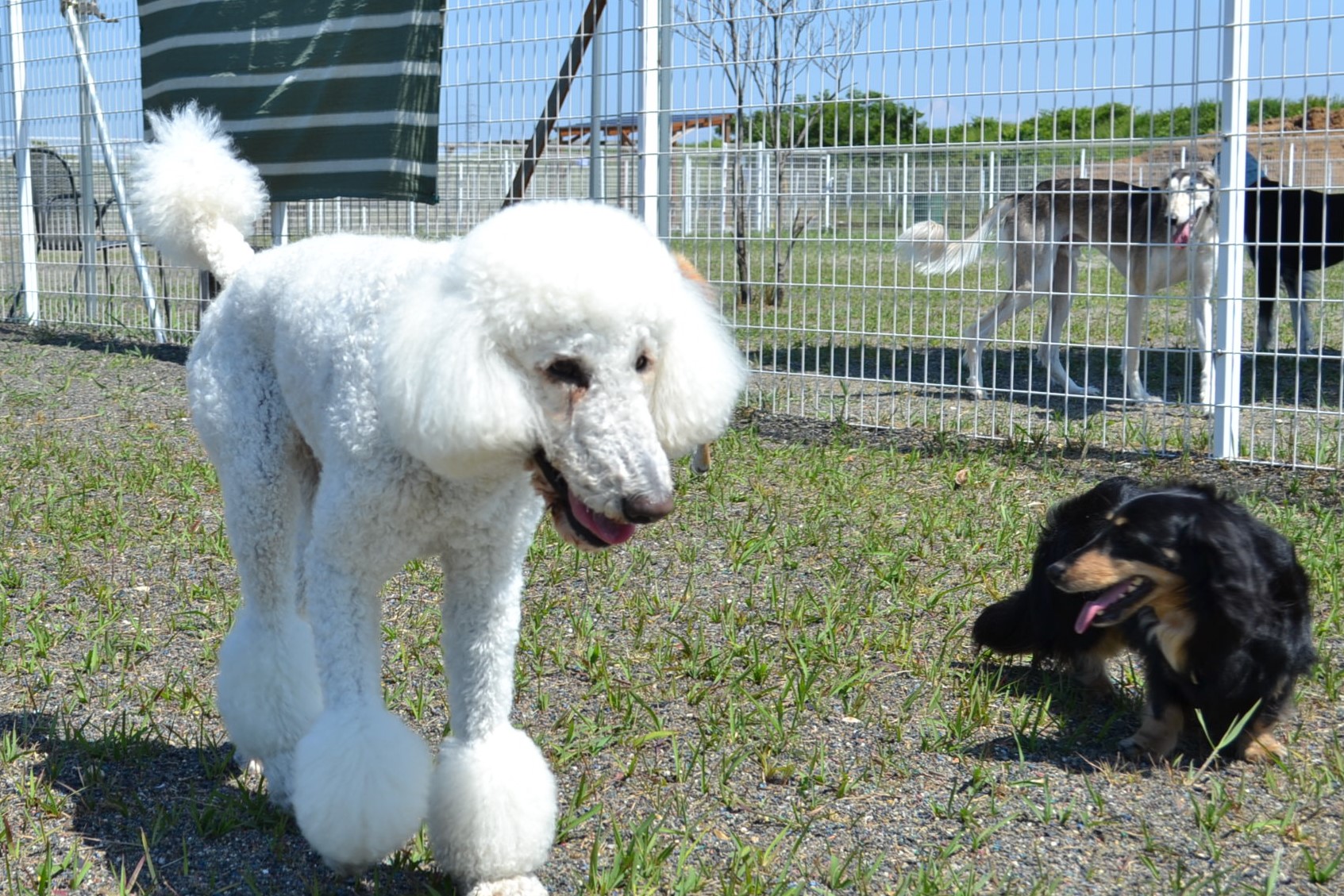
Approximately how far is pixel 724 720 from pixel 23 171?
901 centimetres

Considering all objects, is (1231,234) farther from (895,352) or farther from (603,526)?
(603,526)

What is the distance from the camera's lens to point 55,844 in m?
2.45

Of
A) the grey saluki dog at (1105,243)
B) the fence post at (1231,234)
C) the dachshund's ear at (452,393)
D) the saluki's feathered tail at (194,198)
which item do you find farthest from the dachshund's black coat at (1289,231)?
the dachshund's ear at (452,393)

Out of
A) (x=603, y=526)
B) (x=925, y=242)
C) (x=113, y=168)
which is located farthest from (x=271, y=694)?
(x=113, y=168)

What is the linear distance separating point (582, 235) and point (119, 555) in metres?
2.97

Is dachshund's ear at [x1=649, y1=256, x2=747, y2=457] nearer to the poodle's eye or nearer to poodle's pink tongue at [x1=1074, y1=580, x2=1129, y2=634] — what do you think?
the poodle's eye

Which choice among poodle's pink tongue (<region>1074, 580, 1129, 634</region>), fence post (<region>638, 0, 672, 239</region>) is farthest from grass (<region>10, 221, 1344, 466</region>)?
poodle's pink tongue (<region>1074, 580, 1129, 634</region>)

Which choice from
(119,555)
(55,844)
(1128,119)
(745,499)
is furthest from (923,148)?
(55,844)

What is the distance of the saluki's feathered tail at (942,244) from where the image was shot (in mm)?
6188

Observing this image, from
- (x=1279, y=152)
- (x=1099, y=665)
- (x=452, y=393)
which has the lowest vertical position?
(x=1099, y=665)

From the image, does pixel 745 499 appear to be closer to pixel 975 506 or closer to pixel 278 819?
pixel 975 506

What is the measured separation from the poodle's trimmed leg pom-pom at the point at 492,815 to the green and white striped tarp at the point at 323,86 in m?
5.42

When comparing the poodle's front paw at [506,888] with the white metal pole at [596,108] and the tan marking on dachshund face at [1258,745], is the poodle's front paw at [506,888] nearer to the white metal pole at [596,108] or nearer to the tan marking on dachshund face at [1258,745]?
the tan marking on dachshund face at [1258,745]

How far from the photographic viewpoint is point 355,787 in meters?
2.10
